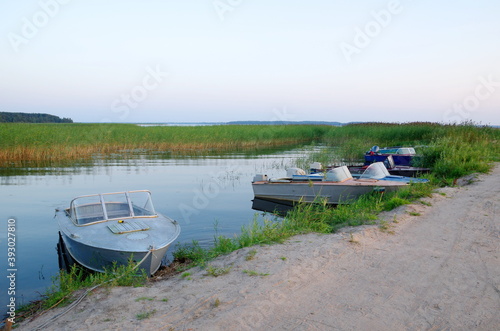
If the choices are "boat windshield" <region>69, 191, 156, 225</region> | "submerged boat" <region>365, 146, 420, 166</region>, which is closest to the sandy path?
"boat windshield" <region>69, 191, 156, 225</region>

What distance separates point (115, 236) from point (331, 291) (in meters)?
4.47

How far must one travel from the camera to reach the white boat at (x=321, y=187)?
527 inches

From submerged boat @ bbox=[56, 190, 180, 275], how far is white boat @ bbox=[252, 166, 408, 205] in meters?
5.68

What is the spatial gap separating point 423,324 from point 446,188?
31.0 feet

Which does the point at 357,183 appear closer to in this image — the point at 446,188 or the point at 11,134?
the point at 446,188

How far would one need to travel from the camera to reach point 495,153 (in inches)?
780

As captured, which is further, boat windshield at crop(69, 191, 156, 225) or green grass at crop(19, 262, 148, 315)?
boat windshield at crop(69, 191, 156, 225)

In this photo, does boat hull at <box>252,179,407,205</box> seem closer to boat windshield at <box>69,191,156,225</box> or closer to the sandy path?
boat windshield at <box>69,191,156,225</box>

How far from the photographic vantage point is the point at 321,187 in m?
14.0

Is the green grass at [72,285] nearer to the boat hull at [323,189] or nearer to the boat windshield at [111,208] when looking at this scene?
the boat windshield at [111,208]

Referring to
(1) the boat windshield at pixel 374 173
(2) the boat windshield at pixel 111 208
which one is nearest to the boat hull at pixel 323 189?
(1) the boat windshield at pixel 374 173

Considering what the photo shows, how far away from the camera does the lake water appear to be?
904 centimetres

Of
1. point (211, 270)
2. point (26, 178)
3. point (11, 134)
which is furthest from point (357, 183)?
point (11, 134)

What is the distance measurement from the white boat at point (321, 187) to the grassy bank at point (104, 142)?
1693cm
